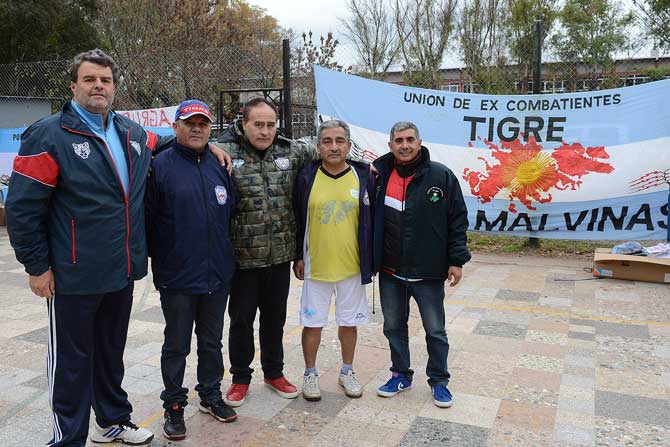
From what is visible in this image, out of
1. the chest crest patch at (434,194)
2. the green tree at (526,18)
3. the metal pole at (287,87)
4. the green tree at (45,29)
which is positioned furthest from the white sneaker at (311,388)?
the green tree at (45,29)

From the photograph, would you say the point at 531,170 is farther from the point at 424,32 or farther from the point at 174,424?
the point at 424,32

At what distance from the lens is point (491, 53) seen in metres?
18.6

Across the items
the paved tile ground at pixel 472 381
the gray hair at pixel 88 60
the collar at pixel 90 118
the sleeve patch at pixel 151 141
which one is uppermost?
the gray hair at pixel 88 60

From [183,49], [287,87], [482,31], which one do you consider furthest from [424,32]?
[287,87]

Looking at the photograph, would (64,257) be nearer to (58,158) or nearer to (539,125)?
(58,158)

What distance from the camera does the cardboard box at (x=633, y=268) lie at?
20.3ft

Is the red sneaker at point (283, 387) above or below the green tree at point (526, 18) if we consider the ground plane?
below

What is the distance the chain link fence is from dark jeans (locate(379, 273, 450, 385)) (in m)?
5.03

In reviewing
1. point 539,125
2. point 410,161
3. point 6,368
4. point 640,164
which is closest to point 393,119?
point 539,125

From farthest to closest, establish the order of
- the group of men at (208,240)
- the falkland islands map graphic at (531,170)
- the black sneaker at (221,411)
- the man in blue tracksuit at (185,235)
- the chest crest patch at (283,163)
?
the falkland islands map graphic at (531,170) → the chest crest patch at (283,163) → the black sneaker at (221,411) → the man in blue tracksuit at (185,235) → the group of men at (208,240)

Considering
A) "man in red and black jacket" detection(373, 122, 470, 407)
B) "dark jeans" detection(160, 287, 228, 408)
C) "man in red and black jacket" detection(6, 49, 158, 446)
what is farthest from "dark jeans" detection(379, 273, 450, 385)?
"man in red and black jacket" detection(6, 49, 158, 446)

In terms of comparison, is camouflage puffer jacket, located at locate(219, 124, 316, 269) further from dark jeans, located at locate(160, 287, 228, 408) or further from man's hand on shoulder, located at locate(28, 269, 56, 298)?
man's hand on shoulder, located at locate(28, 269, 56, 298)

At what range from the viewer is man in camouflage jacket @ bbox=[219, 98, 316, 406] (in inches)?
129

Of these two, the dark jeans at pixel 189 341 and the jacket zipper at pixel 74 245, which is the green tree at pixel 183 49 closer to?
the dark jeans at pixel 189 341
